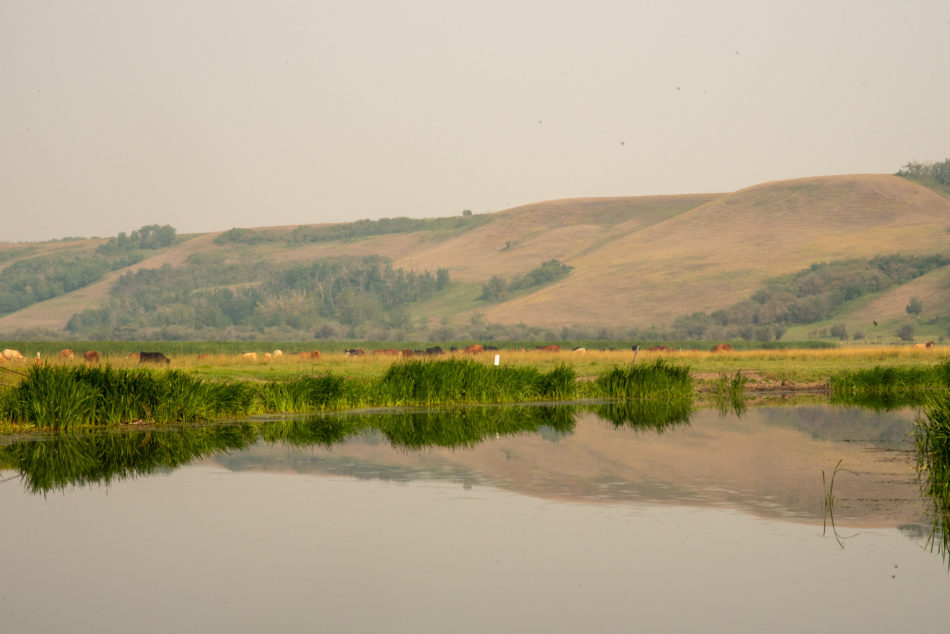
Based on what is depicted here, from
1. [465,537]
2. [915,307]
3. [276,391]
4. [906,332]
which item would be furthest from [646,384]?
[915,307]

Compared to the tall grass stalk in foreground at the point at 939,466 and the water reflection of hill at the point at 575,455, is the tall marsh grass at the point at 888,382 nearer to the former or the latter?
the water reflection of hill at the point at 575,455

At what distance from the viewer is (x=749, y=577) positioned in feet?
40.4

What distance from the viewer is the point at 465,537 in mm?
14594

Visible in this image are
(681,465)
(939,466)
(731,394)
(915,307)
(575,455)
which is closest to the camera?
(939,466)

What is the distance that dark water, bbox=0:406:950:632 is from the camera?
10984 mm

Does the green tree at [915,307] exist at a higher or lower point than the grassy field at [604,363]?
higher

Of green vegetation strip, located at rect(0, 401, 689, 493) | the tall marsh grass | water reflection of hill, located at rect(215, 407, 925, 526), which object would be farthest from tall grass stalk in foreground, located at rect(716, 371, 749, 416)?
water reflection of hill, located at rect(215, 407, 925, 526)

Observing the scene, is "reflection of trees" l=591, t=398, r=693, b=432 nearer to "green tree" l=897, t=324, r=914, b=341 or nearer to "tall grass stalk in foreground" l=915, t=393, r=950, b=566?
"tall grass stalk in foreground" l=915, t=393, r=950, b=566

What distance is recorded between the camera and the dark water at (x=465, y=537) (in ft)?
36.0

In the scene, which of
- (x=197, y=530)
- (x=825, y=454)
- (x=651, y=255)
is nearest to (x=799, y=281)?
(x=651, y=255)

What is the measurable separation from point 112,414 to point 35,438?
107 inches

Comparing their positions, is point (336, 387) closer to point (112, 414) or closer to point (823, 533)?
point (112, 414)

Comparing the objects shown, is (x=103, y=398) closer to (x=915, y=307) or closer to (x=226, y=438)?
(x=226, y=438)

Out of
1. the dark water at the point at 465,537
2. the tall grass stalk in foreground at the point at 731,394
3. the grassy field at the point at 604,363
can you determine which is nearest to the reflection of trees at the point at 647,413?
→ the tall grass stalk in foreground at the point at 731,394
